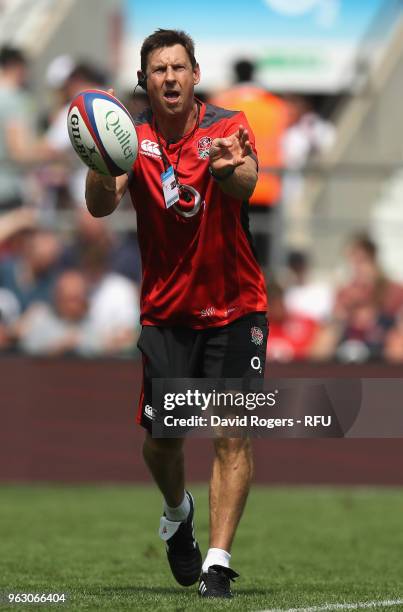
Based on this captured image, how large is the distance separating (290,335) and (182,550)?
653cm

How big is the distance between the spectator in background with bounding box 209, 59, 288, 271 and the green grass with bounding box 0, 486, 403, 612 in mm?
2171

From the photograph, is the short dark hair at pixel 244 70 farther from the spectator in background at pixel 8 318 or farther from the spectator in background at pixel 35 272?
the spectator in background at pixel 8 318

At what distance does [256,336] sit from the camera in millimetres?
6922

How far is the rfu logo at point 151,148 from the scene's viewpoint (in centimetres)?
681

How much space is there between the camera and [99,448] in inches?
523

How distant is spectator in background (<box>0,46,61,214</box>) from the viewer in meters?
14.1

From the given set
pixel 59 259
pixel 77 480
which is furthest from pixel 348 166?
pixel 77 480

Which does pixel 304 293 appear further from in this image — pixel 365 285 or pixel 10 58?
pixel 10 58

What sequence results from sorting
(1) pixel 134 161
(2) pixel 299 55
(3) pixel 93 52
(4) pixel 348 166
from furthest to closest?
(3) pixel 93 52, (2) pixel 299 55, (4) pixel 348 166, (1) pixel 134 161

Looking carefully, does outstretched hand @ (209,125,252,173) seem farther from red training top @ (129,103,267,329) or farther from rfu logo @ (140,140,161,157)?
rfu logo @ (140,140,161,157)

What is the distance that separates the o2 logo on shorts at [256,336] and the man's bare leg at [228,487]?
457mm

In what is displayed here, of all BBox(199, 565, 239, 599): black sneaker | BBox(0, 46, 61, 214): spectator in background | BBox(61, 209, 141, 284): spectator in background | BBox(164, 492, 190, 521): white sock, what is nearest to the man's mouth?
BBox(164, 492, 190, 521): white sock

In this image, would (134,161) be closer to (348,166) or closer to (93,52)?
(348,166)

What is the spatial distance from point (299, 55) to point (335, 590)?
12.0 m
